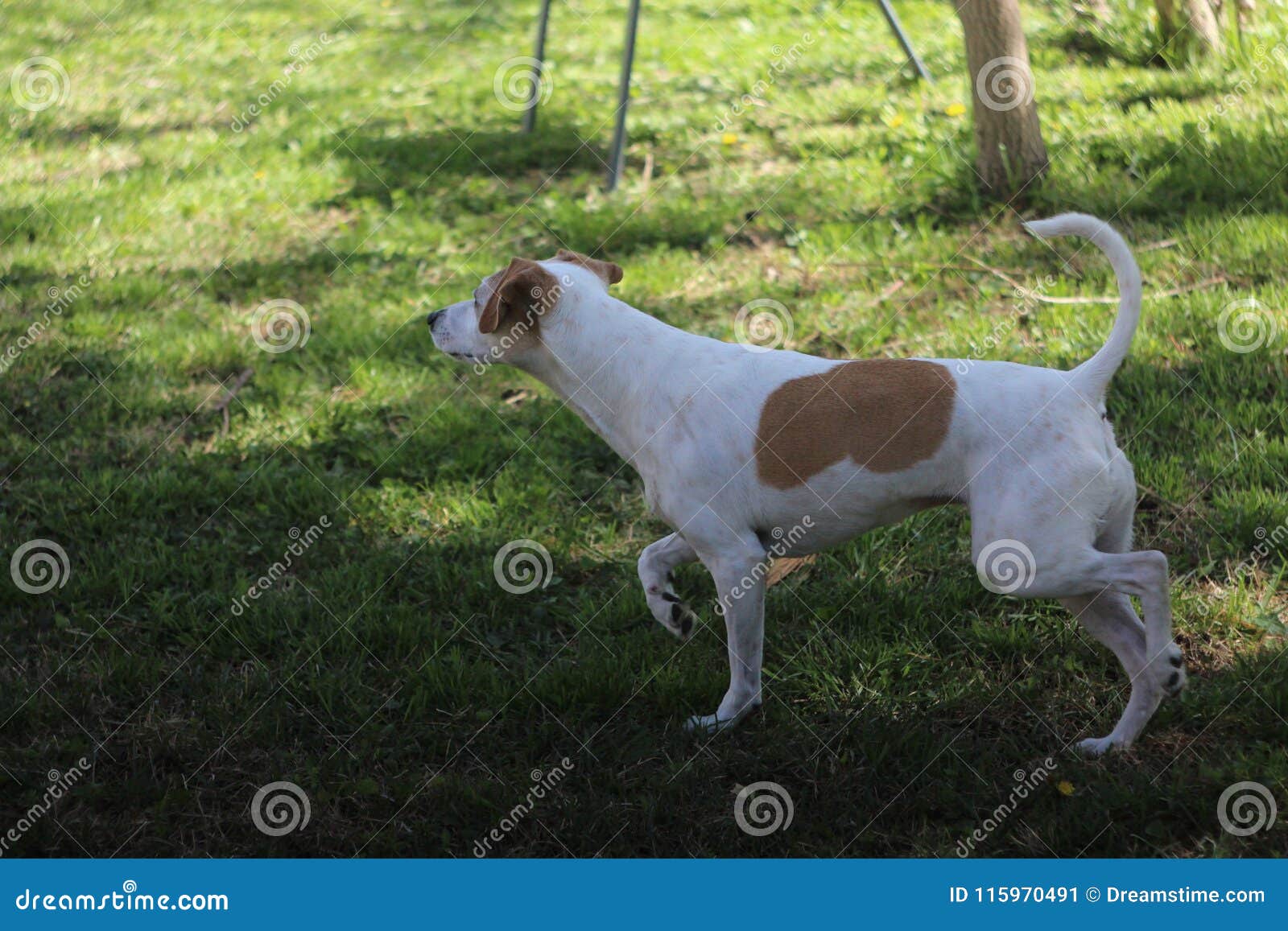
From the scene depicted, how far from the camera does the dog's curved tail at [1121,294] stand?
12.0 ft

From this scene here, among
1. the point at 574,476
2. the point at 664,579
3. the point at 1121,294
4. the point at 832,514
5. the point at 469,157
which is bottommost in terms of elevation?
the point at 469,157

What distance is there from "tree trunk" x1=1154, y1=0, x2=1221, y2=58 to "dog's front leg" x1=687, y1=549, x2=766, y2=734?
6.22m

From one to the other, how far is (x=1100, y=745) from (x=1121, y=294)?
1.48m

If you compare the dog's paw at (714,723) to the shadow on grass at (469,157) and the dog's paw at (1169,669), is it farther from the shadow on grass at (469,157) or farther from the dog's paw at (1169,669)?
the shadow on grass at (469,157)

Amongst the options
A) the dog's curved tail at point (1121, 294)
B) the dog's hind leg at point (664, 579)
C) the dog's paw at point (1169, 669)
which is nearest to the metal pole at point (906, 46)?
the dog's curved tail at point (1121, 294)

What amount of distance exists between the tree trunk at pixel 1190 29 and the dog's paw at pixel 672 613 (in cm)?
621

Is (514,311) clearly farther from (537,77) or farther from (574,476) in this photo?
(537,77)

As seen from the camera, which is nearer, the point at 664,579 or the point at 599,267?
the point at 664,579

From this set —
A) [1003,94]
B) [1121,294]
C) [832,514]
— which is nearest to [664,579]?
[832,514]

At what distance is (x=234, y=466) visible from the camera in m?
5.95

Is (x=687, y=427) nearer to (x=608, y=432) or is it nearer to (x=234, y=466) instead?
(x=608, y=432)

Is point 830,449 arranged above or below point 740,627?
above

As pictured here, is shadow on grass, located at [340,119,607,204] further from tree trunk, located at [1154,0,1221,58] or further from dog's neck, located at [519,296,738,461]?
dog's neck, located at [519,296,738,461]

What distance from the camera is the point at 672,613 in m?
4.36
